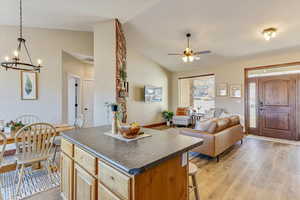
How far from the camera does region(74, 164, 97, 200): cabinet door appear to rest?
1.25 metres

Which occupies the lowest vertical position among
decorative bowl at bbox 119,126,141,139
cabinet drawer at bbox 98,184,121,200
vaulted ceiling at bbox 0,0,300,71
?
cabinet drawer at bbox 98,184,121,200

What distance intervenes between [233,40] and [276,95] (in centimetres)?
233

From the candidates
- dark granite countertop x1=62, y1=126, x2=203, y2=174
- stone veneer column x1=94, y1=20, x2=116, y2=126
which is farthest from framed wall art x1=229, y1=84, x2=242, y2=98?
dark granite countertop x1=62, y1=126, x2=203, y2=174

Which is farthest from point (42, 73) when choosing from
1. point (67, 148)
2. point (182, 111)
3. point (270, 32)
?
point (270, 32)

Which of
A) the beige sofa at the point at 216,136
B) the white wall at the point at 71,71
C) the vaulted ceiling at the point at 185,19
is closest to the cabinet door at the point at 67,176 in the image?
the beige sofa at the point at 216,136

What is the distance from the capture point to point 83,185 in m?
1.37

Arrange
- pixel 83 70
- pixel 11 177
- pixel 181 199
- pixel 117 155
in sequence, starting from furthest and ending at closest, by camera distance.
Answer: pixel 83 70
pixel 11 177
pixel 181 199
pixel 117 155

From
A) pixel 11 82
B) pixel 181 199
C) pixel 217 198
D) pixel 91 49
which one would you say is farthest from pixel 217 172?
pixel 11 82

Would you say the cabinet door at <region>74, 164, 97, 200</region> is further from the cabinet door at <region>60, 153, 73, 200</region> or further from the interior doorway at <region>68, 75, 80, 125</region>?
the interior doorway at <region>68, 75, 80, 125</region>


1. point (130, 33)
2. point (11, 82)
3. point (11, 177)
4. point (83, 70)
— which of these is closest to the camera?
point (11, 177)

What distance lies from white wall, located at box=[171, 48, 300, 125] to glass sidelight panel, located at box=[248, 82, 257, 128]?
276 mm

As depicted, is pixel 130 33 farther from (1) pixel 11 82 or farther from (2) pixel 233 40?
(1) pixel 11 82

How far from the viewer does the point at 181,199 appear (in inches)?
50.9

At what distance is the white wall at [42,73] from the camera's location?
12.7 ft
